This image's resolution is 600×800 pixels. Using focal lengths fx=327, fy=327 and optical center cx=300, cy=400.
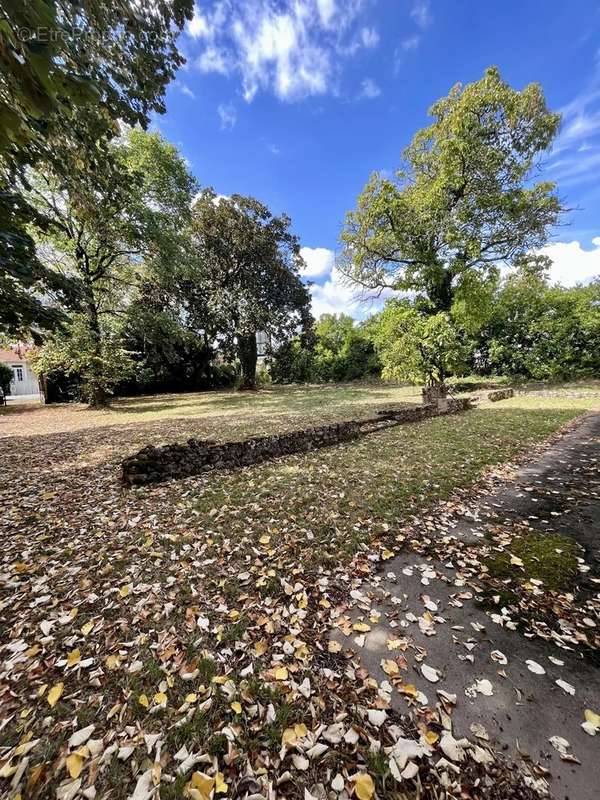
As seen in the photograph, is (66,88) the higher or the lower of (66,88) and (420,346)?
the higher

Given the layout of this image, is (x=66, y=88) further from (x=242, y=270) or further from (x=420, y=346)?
(x=242, y=270)

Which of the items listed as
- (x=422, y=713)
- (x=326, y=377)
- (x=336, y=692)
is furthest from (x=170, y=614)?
(x=326, y=377)

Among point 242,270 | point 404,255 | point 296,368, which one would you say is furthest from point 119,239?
point 296,368

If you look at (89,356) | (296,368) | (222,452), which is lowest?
(222,452)

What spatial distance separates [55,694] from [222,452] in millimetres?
3820

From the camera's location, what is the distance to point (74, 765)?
1386 mm

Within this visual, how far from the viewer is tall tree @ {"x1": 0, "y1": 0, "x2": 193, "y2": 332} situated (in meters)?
1.39

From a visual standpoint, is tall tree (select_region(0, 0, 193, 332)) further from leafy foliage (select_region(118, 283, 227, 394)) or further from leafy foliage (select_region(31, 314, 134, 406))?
leafy foliage (select_region(118, 283, 227, 394))

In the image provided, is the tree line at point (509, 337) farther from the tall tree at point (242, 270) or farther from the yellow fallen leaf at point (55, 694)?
the yellow fallen leaf at point (55, 694)

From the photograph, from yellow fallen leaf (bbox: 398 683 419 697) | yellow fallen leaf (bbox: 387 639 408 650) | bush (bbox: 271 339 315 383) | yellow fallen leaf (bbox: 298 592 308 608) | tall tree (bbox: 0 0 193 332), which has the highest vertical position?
tall tree (bbox: 0 0 193 332)

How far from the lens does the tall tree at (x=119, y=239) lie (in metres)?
11.8

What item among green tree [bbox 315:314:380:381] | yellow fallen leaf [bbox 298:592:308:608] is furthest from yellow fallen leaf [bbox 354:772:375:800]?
green tree [bbox 315:314:380:381]

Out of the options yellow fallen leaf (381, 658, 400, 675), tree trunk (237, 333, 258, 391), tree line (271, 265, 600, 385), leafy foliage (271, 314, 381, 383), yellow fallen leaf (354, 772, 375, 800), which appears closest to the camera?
yellow fallen leaf (354, 772, 375, 800)

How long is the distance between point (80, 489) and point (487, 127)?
16.6 metres
